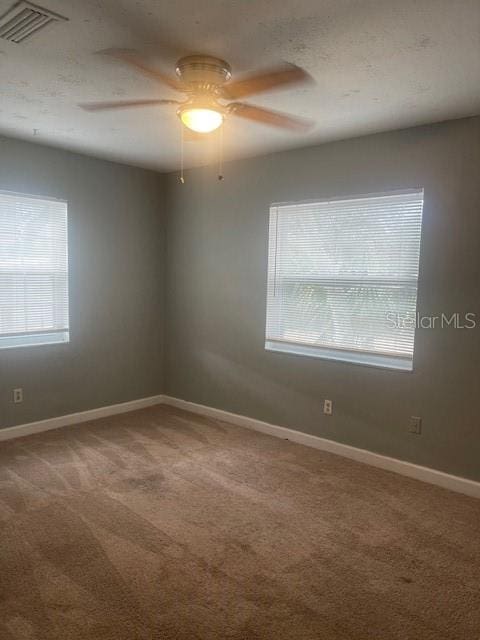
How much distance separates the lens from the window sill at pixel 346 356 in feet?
11.2

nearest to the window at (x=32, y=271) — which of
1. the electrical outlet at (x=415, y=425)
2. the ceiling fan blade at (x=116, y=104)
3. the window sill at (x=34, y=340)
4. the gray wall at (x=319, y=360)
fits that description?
the window sill at (x=34, y=340)

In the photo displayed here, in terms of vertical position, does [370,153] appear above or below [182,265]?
above

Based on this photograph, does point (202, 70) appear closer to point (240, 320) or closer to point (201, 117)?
point (201, 117)

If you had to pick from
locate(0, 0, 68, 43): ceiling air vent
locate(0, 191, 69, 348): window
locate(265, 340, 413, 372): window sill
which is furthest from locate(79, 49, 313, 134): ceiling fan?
locate(265, 340, 413, 372): window sill

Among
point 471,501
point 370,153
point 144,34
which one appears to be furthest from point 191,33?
point 471,501

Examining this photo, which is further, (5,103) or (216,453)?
(216,453)

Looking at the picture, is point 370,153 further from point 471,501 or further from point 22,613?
point 22,613

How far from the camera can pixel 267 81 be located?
8.14 feet

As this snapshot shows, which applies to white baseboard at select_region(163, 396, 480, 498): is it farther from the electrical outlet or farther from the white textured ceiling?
the white textured ceiling

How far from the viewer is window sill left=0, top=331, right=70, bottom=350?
3.88 metres

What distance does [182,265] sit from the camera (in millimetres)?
4863

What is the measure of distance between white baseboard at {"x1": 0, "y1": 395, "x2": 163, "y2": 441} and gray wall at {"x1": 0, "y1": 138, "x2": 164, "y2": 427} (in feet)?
Answer: 0.18

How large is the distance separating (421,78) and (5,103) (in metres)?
2.51

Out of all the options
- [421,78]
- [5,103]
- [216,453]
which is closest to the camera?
[421,78]
